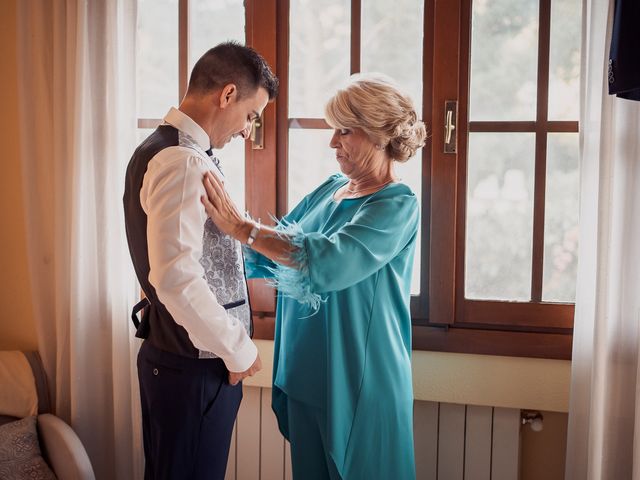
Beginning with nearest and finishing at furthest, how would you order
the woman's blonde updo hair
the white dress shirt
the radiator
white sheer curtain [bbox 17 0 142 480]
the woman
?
the white dress shirt
the woman
the woman's blonde updo hair
the radiator
white sheer curtain [bbox 17 0 142 480]

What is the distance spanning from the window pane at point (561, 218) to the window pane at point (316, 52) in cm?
73

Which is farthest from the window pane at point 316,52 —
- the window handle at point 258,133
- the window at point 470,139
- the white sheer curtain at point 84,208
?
the white sheer curtain at point 84,208

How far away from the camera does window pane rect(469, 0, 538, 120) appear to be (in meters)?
2.12

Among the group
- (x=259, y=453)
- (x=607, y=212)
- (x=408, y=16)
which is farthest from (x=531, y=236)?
(x=259, y=453)

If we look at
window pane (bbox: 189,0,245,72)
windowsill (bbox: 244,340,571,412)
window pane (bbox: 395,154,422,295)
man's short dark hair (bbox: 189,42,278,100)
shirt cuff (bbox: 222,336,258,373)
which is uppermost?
window pane (bbox: 189,0,245,72)

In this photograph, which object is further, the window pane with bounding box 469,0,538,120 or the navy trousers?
the window pane with bounding box 469,0,538,120

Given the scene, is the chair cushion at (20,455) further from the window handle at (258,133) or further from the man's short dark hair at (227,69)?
the man's short dark hair at (227,69)

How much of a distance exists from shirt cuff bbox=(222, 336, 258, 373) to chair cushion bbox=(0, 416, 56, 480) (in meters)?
1.06

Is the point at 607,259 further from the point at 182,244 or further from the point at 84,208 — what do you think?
the point at 84,208

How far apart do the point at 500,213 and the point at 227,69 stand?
1044 mm

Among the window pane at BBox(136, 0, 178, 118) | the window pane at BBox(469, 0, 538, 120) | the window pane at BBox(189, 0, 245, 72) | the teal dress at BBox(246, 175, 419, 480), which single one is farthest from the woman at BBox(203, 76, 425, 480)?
the window pane at BBox(136, 0, 178, 118)

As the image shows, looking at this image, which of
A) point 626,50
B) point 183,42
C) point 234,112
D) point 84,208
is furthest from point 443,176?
point 84,208

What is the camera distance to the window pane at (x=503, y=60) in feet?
6.95

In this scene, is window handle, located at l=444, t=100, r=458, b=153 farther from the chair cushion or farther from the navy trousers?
the chair cushion
